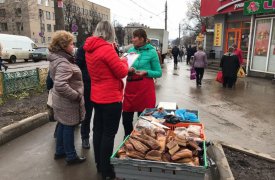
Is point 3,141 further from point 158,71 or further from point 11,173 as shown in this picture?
point 158,71

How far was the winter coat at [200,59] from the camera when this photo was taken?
10.4 m

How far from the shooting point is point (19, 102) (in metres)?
6.95

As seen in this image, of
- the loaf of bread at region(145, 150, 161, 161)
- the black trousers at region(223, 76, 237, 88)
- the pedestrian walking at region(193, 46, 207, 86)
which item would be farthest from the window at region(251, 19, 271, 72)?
the loaf of bread at region(145, 150, 161, 161)

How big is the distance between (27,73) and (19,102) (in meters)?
1.48

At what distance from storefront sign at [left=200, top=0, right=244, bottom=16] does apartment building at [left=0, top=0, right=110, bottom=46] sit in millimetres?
13890

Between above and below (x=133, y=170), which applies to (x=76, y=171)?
below

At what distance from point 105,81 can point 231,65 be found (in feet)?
26.2

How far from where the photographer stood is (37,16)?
6147cm

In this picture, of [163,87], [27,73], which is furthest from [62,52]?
[163,87]

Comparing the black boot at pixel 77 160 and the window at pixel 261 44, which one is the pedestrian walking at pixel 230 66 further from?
the black boot at pixel 77 160

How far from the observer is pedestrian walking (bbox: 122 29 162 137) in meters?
3.76

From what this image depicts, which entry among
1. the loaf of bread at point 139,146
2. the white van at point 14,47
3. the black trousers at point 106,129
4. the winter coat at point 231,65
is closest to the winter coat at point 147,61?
the black trousers at point 106,129

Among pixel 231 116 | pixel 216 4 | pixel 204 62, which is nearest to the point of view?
pixel 231 116

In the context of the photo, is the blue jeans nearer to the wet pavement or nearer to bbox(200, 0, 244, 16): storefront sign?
the wet pavement
